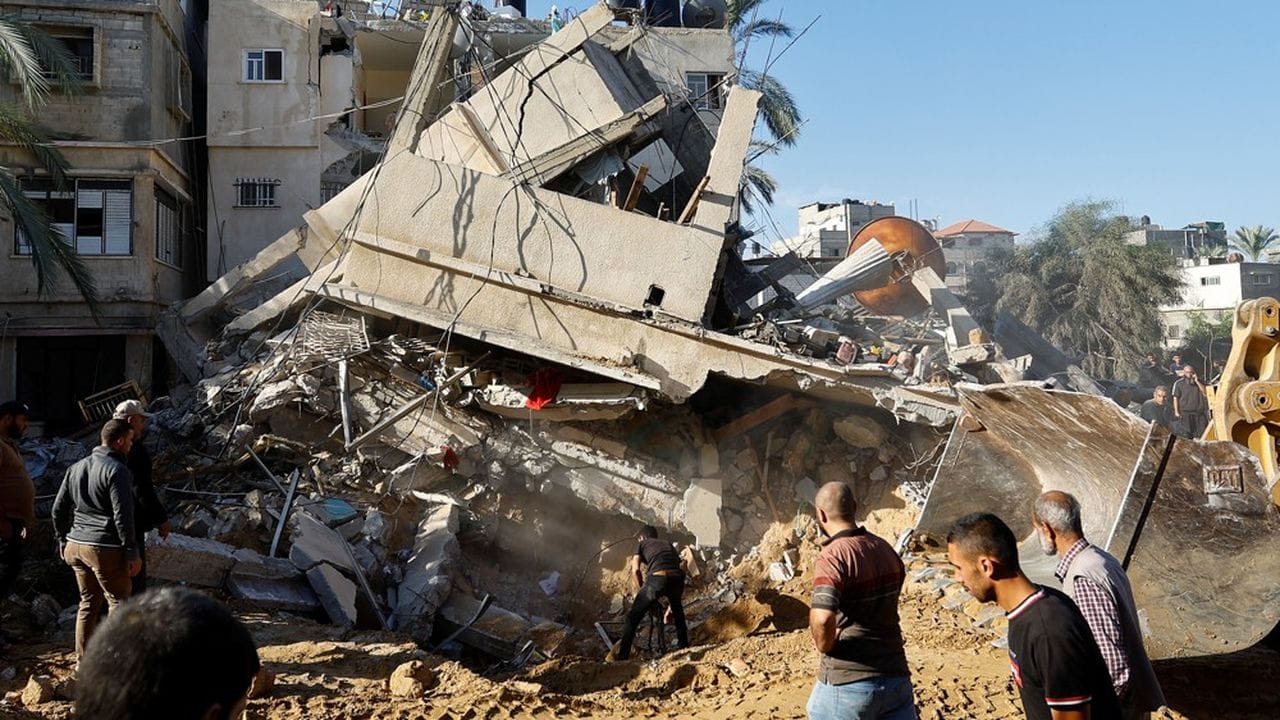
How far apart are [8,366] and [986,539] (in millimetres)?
18494

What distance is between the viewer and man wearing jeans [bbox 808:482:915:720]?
3.53m

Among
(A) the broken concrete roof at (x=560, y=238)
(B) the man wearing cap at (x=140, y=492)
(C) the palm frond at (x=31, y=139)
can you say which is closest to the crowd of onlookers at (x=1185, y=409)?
(A) the broken concrete roof at (x=560, y=238)

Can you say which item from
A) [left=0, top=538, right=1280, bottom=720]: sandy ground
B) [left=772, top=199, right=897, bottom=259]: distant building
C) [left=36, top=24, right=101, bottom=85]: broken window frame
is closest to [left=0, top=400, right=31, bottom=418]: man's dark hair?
[left=0, top=538, right=1280, bottom=720]: sandy ground

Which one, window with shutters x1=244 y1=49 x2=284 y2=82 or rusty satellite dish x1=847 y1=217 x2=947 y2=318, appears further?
window with shutters x1=244 y1=49 x2=284 y2=82

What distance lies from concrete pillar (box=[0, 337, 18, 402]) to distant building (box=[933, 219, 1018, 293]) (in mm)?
16953

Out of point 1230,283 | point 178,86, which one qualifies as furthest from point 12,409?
point 1230,283

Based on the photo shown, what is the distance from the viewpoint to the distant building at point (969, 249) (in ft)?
98.7

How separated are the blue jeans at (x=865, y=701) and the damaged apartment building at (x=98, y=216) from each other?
1642cm

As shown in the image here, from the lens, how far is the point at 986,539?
3.02m

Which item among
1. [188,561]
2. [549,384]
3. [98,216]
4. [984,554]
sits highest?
[98,216]

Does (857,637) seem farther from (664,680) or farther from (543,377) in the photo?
(543,377)

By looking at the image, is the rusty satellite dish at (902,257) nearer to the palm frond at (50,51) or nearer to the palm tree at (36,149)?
the palm tree at (36,149)

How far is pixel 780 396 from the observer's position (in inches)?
426

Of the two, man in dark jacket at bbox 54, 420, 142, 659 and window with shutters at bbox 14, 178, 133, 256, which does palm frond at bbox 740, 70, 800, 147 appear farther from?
man in dark jacket at bbox 54, 420, 142, 659
